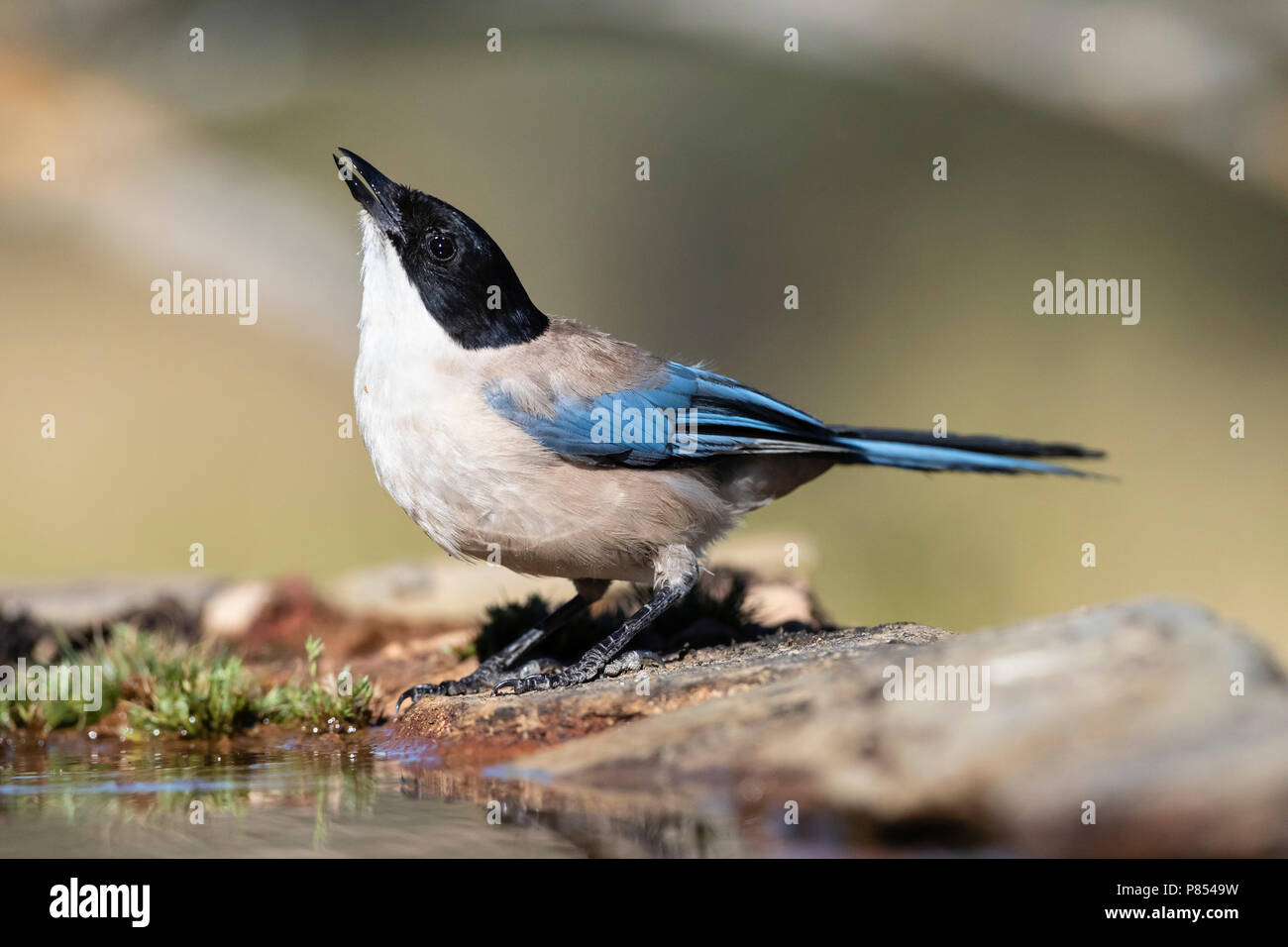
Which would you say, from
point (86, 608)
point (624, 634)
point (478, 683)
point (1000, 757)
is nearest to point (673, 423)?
point (624, 634)

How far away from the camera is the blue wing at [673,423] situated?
511cm

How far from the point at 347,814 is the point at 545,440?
198cm

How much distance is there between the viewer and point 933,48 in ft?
43.6

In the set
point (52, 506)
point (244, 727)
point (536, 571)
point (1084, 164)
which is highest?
point (1084, 164)

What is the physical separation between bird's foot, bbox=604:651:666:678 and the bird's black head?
1438 millimetres

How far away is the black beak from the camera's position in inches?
208

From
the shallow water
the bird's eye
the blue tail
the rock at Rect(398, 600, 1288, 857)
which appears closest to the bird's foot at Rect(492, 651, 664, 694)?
the shallow water

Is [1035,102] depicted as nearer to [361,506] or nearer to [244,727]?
[361,506]

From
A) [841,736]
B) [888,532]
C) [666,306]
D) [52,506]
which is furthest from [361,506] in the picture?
[841,736]

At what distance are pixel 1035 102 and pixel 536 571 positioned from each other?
417 inches

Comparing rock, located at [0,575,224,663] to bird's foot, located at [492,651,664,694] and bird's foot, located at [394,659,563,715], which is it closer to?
bird's foot, located at [394,659,563,715]

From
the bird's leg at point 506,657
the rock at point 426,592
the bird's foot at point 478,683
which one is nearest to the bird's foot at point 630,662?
the bird's foot at point 478,683

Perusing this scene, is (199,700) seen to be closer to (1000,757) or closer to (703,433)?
(703,433)

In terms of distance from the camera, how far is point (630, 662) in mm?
5031
